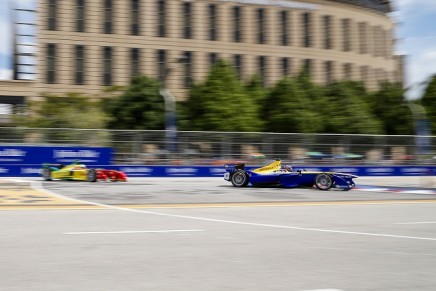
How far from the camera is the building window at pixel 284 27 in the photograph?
62.2 m

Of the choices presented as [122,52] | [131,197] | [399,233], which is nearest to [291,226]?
[399,233]

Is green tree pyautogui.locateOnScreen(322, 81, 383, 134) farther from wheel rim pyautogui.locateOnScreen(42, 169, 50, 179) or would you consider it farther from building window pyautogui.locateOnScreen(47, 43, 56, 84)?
wheel rim pyautogui.locateOnScreen(42, 169, 50, 179)

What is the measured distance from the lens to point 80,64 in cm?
5484

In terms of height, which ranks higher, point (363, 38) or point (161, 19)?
point (363, 38)

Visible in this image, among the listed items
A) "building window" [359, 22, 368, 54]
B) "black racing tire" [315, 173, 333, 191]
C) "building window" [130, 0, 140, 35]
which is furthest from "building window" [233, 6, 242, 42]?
"black racing tire" [315, 173, 333, 191]

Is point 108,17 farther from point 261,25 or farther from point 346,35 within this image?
point 346,35

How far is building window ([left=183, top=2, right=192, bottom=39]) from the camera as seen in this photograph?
5800 centimetres

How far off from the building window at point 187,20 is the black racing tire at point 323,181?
4147 centimetres

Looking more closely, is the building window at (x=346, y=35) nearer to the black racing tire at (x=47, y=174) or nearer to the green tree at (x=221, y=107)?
the green tree at (x=221, y=107)

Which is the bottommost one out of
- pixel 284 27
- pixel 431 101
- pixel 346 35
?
pixel 431 101

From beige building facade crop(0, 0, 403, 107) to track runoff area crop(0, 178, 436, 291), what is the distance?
1525 inches

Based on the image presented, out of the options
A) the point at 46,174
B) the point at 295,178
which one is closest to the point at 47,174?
the point at 46,174

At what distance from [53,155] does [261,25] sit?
41.2 metres

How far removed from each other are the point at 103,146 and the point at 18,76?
39.3 metres
